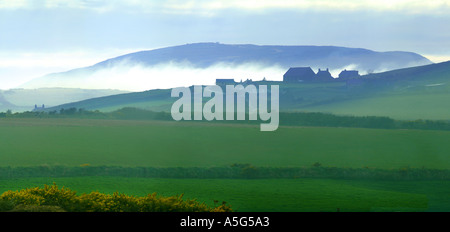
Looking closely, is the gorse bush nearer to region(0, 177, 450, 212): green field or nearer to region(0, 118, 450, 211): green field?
region(0, 118, 450, 211): green field

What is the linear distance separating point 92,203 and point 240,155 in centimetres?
1181

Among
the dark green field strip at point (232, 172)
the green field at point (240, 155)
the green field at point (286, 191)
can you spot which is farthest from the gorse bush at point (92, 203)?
the dark green field strip at point (232, 172)

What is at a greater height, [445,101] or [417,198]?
[445,101]

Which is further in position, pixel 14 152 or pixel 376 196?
pixel 14 152

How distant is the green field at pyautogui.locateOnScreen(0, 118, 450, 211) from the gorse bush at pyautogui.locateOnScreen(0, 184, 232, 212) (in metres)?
4.26

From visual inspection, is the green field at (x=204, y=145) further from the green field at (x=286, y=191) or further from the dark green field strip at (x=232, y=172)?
the green field at (x=286, y=191)

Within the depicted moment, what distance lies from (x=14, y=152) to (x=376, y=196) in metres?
15.2

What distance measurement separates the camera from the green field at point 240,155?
2164 centimetres

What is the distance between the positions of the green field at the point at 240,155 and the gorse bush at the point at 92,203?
4.26 m
